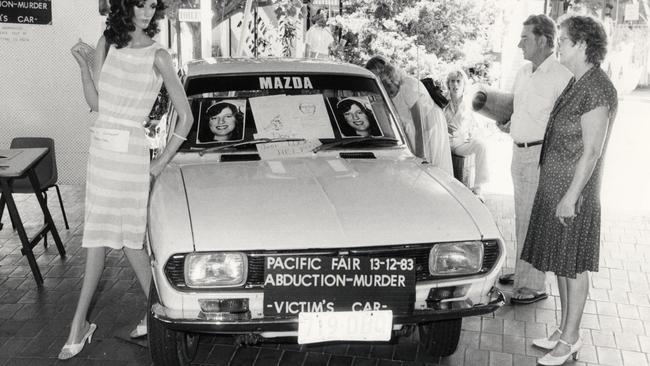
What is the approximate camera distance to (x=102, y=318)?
17.1 feet

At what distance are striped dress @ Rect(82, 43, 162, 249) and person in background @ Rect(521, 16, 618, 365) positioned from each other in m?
2.26

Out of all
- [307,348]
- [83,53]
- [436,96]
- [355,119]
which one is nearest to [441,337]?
[307,348]

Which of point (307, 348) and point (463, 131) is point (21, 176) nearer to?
point (307, 348)

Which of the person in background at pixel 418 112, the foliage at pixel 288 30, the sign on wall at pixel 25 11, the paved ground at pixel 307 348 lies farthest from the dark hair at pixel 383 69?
the foliage at pixel 288 30

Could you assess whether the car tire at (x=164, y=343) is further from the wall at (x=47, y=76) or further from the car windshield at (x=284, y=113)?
the wall at (x=47, y=76)

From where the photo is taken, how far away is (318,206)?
12.9ft

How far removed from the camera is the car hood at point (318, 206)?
366cm

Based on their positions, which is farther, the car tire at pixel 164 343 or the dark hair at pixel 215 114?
the dark hair at pixel 215 114

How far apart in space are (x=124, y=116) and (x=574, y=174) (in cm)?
245

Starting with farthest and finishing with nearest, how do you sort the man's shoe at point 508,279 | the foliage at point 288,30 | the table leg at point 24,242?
the foliage at point 288,30, the man's shoe at point 508,279, the table leg at point 24,242

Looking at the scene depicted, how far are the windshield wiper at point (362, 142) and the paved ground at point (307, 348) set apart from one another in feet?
3.93

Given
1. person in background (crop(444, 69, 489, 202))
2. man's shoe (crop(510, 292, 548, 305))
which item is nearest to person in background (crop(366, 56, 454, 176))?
man's shoe (crop(510, 292, 548, 305))

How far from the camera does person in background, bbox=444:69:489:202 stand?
8500 mm

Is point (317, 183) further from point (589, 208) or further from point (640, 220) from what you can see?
point (640, 220)
